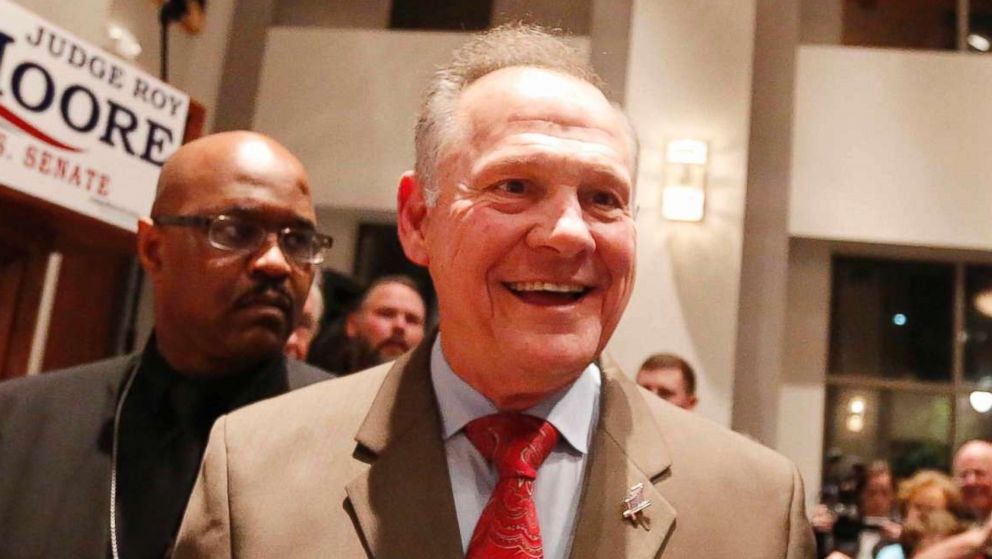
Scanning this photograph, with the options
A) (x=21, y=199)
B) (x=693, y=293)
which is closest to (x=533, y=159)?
(x=21, y=199)

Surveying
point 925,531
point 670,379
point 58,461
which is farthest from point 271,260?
point 925,531

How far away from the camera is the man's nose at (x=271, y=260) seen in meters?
1.54

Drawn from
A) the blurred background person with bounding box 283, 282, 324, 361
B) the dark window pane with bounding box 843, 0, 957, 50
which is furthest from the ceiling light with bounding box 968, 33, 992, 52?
the blurred background person with bounding box 283, 282, 324, 361

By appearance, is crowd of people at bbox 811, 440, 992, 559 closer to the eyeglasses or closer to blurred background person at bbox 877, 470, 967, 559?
blurred background person at bbox 877, 470, 967, 559

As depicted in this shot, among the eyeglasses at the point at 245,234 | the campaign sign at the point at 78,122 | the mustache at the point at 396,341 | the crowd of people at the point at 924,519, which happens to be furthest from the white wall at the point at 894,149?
the eyeglasses at the point at 245,234

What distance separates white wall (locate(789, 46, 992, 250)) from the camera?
201 inches

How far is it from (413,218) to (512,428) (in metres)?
0.29

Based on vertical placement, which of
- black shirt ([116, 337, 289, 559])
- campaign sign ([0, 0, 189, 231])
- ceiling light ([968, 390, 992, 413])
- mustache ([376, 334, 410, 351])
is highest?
campaign sign ([0, 0, 189, 231])

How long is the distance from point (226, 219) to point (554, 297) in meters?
0.68

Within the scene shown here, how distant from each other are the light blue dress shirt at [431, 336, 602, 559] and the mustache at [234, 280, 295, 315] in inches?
18.2

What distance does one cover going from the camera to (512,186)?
1087 millimetres

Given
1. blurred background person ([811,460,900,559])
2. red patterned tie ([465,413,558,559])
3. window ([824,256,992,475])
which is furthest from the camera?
window ([824,256,992,475])

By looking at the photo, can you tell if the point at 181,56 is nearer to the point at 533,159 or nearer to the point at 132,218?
the point at 132,218

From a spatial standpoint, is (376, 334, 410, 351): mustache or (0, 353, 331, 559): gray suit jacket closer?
(0, 353, 331, 559): gray suit jacket
